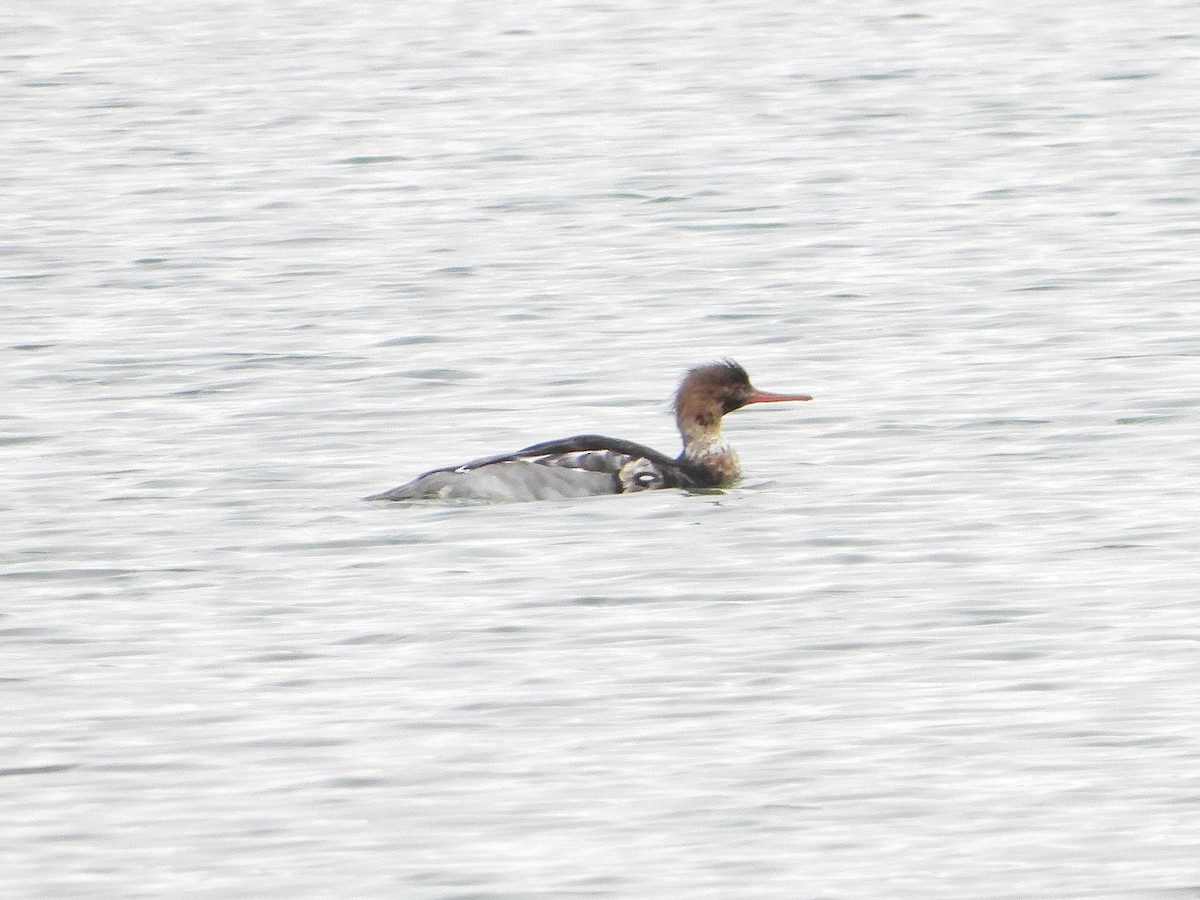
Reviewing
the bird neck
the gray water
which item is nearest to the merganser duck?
the bird neck

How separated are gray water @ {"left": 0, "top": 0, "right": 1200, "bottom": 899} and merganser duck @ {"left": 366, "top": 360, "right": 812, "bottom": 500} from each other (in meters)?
0.13

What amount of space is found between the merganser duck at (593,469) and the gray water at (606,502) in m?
0.13

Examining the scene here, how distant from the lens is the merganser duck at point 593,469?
521 inches

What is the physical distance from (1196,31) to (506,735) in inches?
974

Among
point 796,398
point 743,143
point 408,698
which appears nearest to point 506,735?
point 408,698

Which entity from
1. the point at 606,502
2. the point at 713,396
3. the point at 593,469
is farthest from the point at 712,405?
the point at 593,469

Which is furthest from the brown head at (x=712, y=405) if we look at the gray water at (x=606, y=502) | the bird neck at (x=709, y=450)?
the gray water at (x=606, y=502)

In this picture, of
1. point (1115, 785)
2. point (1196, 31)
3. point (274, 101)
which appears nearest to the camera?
point (1115, 785)

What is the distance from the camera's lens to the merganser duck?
13234 mm

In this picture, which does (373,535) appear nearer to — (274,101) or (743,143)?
(743,143)

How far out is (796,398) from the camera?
14.5 meters

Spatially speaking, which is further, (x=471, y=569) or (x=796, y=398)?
(x=796, y=398)

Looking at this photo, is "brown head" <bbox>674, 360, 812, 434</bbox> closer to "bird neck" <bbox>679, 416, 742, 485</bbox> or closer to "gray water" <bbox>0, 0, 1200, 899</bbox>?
"bird neck" <bbox>679, 416, 742, 485</bbox>

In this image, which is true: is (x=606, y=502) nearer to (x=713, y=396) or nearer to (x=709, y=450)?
(x=709, y=450)
